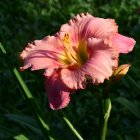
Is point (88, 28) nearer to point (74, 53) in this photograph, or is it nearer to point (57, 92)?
point (74, 53)

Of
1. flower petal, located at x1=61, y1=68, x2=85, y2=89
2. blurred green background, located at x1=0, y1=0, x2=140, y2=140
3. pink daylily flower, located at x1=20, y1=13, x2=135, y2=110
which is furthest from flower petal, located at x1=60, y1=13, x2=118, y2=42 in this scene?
blurred green background, located at x1=0, y1=0, x2=140, y2=140

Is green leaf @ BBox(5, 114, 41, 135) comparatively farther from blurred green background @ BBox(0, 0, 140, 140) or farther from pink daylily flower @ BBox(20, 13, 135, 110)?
pink daylily flower @ BBox(20, 13, 135, 110)

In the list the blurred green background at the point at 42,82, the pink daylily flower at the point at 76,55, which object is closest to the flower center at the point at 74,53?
the pink daylily flower at the point at 76,55

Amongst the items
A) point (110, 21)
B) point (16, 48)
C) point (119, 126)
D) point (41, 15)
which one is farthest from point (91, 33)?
point (41, 15)

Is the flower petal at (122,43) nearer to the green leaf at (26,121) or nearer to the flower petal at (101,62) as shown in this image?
the flower petal at (101,62)

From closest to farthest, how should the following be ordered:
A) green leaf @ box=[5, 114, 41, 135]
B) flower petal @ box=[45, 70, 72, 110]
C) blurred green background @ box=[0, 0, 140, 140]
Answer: flower petal @ box=[45, 70, 72, 110]
green leaf @ box=[5, 114, 41, 135]
blurred green background @ box=[0, 0, 140, 140]

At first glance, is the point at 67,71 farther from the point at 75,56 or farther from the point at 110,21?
the point at 110,21

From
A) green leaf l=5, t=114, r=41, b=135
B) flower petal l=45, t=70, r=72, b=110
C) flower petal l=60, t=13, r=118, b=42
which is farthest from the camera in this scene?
green leaf l=5, t=114, r=41, b=135
